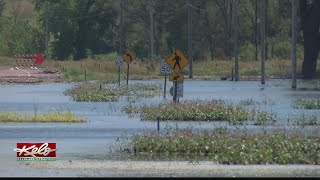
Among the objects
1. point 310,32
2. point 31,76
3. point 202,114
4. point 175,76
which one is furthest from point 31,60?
point 202,114

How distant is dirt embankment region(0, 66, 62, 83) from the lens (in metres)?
73.8

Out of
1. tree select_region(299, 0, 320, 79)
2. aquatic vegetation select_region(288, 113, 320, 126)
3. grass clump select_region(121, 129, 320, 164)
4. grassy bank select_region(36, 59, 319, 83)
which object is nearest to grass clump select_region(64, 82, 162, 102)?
aquatic vegetation select_region(288, 113, 320, 126)

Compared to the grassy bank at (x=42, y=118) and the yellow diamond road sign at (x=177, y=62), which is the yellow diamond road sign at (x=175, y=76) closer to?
the yellow diamond road sign at (x=177, y=62)

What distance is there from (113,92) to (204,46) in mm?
58574

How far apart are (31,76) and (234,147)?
55.2m

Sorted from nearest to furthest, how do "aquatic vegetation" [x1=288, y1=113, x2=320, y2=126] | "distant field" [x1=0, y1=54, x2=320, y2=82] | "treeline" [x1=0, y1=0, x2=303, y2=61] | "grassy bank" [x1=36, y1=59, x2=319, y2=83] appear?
"aquatic vegetation" [x1=288, y1=113, x2=320, y2=126] → "distant field" [x1=0, y1=54, x2=320, y2=82] → "grassy bank" [x1=36, y1=59, x2=319, y2=83] → "treeline" [x1=0, y1=0, x2=303, y2=61]

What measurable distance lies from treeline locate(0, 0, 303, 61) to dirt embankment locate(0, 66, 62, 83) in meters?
21.6

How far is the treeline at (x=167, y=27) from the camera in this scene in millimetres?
108750

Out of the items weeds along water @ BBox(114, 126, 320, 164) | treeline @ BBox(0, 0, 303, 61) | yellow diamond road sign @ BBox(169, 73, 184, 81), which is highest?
treeline @ BBox(0, 0, 303, 61)

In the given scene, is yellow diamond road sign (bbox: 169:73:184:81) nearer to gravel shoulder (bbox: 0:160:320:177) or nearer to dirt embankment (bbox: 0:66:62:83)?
gravel shoulder (bbox: 0:160:320:177)

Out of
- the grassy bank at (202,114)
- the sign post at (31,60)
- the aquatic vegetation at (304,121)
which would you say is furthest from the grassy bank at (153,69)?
the aquatic vegetation at (304,121)

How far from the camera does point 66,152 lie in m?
24.0

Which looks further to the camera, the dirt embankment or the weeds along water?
the dirt embankment

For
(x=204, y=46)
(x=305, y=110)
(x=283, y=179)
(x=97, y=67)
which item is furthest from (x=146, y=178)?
(x=204, y=46)
